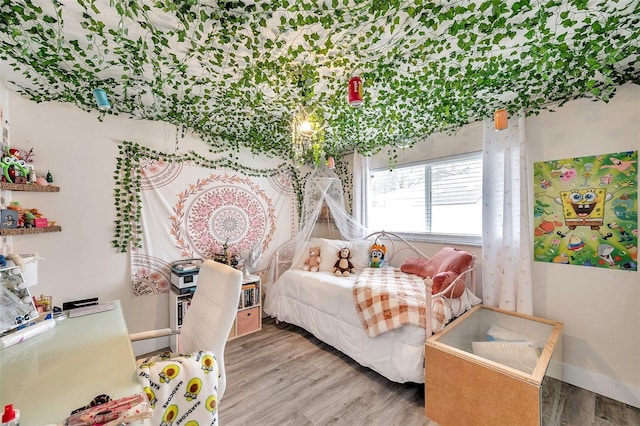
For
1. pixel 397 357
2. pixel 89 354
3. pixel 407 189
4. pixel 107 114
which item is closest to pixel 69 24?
pixel 107 114

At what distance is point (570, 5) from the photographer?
1306 millimetres

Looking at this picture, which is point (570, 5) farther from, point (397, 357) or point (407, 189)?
point (397, 357)

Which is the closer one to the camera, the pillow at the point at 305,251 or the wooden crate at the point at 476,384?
the wooden crate at the point at 476,384

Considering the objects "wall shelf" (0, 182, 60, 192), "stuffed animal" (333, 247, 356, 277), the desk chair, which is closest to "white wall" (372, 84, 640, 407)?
"stuffed animal" (333, 247, 356, 277)

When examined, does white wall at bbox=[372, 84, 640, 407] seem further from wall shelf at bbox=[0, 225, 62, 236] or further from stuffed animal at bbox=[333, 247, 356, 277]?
wall shelf at bbox=[0, 225, 62, 236]

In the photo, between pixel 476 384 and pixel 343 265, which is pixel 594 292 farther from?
pixel 343 265

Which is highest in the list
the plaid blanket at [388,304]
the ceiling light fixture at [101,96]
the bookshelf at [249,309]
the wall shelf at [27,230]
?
the ceiling light fixture at [101,96]

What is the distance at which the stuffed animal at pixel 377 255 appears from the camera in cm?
326

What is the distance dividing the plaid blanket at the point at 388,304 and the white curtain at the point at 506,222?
72cm

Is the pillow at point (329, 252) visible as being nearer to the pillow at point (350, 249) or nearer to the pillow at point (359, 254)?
the pillow at point (350, 249)

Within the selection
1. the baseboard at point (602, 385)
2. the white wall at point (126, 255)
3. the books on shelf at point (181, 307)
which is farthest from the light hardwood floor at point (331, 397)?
the books on shelf at point (181, 307)

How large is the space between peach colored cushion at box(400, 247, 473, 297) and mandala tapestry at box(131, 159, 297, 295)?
1.88 m

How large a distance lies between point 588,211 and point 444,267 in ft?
4.03

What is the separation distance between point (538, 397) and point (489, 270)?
1.25m
